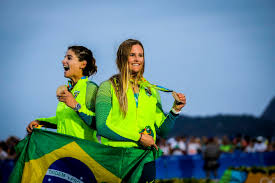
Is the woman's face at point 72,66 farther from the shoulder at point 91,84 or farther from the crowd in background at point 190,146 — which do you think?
the crowd in background at point 190,146

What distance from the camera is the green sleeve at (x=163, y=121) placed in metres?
4.02

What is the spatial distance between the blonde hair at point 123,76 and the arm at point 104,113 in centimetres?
11

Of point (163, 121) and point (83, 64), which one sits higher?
point (83, 64)

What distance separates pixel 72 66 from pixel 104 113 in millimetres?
989

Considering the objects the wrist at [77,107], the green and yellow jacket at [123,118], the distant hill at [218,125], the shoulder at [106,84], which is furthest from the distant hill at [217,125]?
the wrist at [77,107]

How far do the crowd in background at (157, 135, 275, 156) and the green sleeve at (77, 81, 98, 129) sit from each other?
37.9 feet

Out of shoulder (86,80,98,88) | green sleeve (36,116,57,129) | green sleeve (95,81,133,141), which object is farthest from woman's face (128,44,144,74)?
green sleeve (36,116,57,129)

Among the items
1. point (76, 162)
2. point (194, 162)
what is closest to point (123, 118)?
point (76, 162)

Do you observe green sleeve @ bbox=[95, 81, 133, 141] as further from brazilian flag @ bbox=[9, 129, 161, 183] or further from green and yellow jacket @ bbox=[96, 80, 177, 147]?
brazilian flag @ bbox=[9, 129, 161, 183]

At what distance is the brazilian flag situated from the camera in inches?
140

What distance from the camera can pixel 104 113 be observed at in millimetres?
3533

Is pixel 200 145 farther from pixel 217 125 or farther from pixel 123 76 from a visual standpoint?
pixel 217 125

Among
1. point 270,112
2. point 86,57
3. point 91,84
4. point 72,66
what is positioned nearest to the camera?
point 91,84

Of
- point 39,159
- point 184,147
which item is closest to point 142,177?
point 39,159
